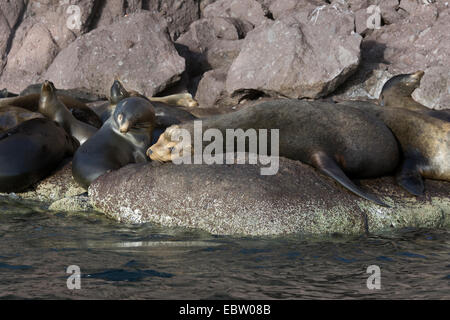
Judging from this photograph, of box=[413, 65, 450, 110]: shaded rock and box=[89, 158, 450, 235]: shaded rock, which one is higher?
box=[413, 65, 450, 110]: shaded rock

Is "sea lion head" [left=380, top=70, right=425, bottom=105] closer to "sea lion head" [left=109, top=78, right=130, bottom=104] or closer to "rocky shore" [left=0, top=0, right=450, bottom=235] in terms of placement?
"rocky shore" [left=0, top=0, right=450, bottom=235]

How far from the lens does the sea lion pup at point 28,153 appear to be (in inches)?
228

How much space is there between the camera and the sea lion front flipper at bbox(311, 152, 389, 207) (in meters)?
4.37

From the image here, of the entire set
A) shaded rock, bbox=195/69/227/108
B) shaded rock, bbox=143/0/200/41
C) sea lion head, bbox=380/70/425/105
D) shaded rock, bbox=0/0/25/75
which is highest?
shaded rock, bbox=143/0/200/41

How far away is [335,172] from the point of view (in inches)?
179

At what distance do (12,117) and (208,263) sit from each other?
4434 millimetres

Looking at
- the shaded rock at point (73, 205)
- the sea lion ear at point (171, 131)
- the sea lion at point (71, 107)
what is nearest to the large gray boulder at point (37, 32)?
the sea lion at point (71, 107)

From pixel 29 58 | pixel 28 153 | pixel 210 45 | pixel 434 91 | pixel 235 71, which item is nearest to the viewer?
pixel 28 153

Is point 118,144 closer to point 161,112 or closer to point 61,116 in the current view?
point 61,116

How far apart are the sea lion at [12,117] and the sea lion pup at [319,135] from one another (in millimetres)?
2579

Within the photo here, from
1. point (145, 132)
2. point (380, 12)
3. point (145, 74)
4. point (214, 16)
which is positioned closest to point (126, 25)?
point (145, 74)

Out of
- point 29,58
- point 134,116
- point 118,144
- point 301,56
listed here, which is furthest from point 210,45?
point 118,144

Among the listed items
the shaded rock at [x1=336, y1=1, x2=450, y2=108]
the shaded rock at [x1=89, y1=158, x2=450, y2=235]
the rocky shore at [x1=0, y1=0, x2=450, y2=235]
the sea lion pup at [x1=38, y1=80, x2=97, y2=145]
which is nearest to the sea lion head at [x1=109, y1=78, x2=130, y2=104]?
the sea lion pup at [x1=38, y1=80, x2=97, y2=145]

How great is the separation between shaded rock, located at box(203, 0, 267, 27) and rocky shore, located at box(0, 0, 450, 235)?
4 centimetres
